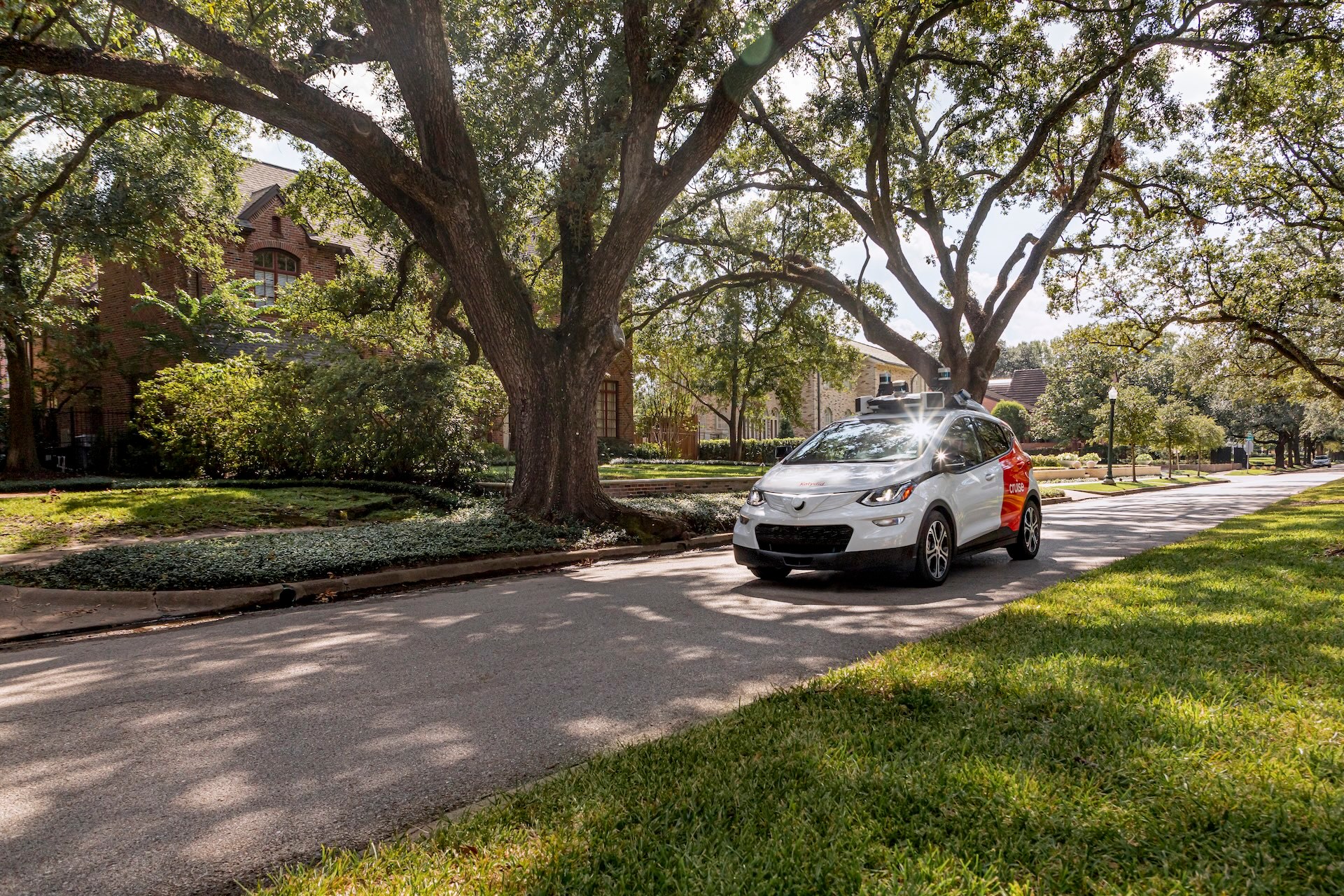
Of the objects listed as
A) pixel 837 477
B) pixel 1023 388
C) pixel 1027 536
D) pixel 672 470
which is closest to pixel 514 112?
pixel 837 477

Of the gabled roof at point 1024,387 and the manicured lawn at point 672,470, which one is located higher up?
the gabled roof at point 1024,387

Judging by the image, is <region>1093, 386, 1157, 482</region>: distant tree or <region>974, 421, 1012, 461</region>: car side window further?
<region>1093, 386, 1157, 482</region>: distant tree

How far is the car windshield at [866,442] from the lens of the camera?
25.6 ft

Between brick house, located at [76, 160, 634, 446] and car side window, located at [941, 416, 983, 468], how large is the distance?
12076 millimetres

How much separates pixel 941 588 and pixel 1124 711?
4.20m

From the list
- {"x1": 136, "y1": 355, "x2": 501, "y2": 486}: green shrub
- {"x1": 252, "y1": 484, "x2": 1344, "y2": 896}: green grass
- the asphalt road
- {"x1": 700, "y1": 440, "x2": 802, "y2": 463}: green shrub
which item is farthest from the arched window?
{"x1": 252, "y1": 484, "x2": 1344, "y2": 896}: green grass

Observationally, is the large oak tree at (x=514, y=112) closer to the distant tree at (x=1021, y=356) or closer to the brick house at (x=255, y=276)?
the brick house at (x=255, y=276)

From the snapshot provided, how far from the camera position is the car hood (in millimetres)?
7227

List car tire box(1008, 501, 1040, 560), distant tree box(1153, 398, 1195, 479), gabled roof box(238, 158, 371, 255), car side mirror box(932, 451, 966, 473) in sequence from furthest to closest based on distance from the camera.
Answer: distant tree box(1153, 398, 1195, 479) < gabled roof box(238, 158, 371, 255) < car tire box(1008, 501, 1040, 560) < car side mirror box(932, 451, 966, 473)

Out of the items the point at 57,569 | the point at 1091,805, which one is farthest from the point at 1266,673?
the point at 57,569

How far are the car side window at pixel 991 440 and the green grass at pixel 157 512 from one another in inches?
374

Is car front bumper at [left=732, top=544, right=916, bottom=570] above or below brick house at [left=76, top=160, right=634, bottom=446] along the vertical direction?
below

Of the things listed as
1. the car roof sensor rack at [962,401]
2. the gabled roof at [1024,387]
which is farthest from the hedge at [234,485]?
the gabled roof at [1024,387]

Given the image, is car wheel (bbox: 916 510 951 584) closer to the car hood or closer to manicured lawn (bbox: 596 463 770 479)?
the car hood
